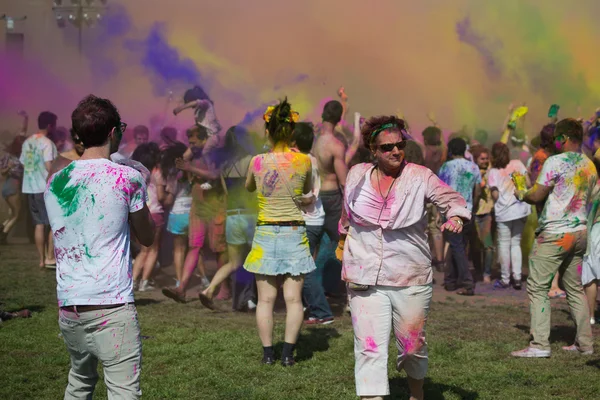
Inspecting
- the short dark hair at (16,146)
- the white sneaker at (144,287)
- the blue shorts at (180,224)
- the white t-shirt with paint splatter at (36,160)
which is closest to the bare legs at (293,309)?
the blue shorts at (180,224)

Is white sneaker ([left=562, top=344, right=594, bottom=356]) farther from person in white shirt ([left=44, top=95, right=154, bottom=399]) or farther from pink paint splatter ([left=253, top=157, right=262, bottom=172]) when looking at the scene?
person in white shirt ([left=44, top=95, right=154, bottom=399])

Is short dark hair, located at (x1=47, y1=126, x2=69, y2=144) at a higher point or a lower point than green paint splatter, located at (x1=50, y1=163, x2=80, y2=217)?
higher

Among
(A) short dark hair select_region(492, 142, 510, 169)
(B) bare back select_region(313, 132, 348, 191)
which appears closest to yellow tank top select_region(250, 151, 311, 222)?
(B) bare back select_region(313, 132, 348, 191)

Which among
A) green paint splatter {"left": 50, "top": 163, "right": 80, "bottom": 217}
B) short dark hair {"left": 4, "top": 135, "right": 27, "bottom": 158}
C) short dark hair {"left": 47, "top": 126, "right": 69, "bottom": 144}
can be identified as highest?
short dark hair {"left": 47, "top": 126, "right": 69, "bottom": 144}

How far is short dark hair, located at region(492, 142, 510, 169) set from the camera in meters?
9.91

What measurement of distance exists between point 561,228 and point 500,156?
395 centimetres

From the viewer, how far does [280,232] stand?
6.14 meters

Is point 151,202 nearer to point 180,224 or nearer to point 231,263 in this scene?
point 180,224

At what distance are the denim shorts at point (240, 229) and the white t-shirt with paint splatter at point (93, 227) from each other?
4.55m

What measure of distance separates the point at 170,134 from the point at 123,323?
23.2ft

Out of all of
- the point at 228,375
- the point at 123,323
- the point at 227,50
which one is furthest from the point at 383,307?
the point at 227,50

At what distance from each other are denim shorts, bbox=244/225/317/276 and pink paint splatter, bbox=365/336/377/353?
181cm

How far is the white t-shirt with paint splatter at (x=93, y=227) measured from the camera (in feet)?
11.3

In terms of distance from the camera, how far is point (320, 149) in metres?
7.90
